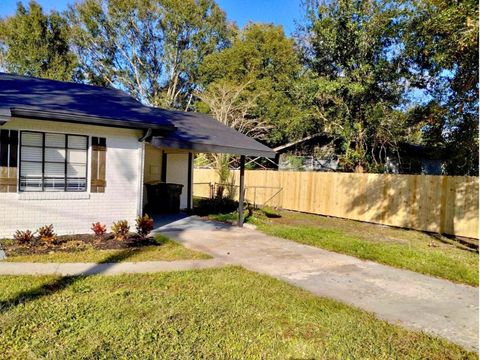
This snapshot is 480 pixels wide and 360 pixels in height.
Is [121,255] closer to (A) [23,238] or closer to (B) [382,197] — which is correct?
(A) [23,238]

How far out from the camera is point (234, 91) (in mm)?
27266

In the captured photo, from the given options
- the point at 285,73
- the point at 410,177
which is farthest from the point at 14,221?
the point at 285,73

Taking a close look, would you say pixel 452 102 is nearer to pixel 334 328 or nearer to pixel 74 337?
pixel 334 328

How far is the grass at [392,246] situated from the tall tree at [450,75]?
3387mm

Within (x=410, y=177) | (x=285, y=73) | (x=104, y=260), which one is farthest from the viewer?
(x=285, y=73)

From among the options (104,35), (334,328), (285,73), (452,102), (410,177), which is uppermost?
(104,35)

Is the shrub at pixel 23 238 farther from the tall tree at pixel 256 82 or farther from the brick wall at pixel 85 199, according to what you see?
the tall tree at pixel 256 82

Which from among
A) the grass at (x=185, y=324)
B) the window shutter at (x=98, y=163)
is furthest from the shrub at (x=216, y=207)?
the grass at (x=185, y=324)

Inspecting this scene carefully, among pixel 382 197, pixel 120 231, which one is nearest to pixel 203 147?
pixel 120 231

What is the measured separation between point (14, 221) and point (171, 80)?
A: 2945 centimetres

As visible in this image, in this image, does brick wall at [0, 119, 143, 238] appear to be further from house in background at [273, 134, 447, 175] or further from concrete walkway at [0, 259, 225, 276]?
house in background at [273, 134, 447, 175]

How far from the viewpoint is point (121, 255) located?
6930 mm

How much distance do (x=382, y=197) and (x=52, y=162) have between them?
416 inches

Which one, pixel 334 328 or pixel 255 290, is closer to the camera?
pixel 334 328
